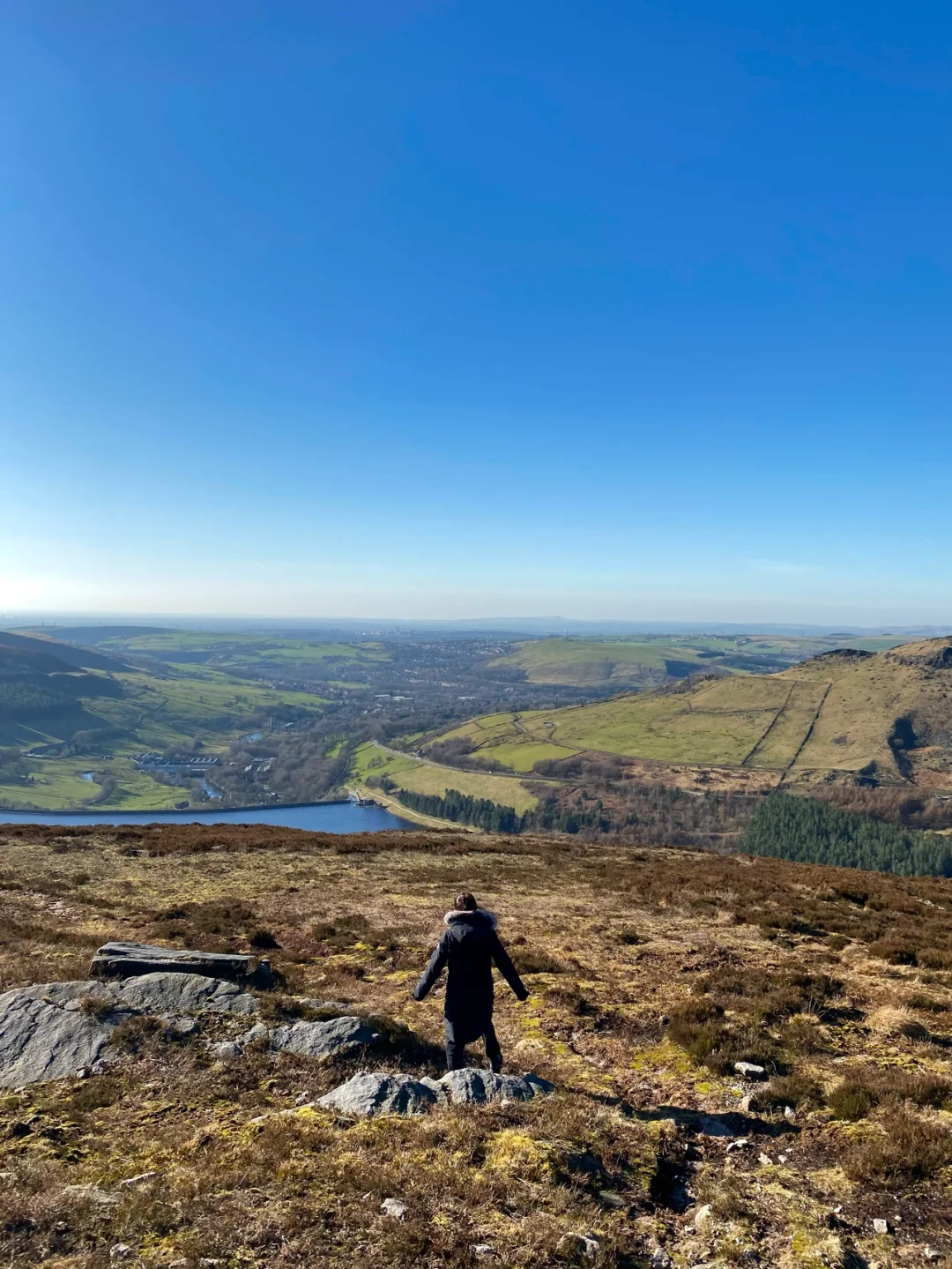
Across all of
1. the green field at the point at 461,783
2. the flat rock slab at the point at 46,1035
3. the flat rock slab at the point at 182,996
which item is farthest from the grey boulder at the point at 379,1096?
the green field at the point at 461,783

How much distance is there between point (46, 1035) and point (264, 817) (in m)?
159

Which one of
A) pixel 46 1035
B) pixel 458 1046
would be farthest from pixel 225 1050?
pixel 458 1046

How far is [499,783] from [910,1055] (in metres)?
166

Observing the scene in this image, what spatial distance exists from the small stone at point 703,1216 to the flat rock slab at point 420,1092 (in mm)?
2911

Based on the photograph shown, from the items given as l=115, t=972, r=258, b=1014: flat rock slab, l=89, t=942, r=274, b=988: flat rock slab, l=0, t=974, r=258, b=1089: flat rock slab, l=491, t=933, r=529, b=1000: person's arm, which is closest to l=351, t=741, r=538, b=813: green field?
l=89, t=942, r=274, b=988: flat rock slab

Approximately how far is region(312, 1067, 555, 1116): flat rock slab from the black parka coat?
773mm

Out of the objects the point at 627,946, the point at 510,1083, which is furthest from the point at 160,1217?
the point at 627,946

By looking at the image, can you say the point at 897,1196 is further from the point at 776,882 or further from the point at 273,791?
the point at 273,791

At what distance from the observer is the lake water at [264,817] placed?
150 metres

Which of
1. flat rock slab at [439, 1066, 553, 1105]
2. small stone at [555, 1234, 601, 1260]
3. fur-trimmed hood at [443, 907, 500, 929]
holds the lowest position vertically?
flat rock slab at [439, 1066, 553, 1105]

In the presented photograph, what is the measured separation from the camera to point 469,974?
10.6 meters

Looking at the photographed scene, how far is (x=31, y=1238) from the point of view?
6.36 m

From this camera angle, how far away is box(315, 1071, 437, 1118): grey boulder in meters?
9.30

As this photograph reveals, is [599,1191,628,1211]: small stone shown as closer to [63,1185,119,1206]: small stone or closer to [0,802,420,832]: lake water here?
[63,1185,119,1206]: small stone
